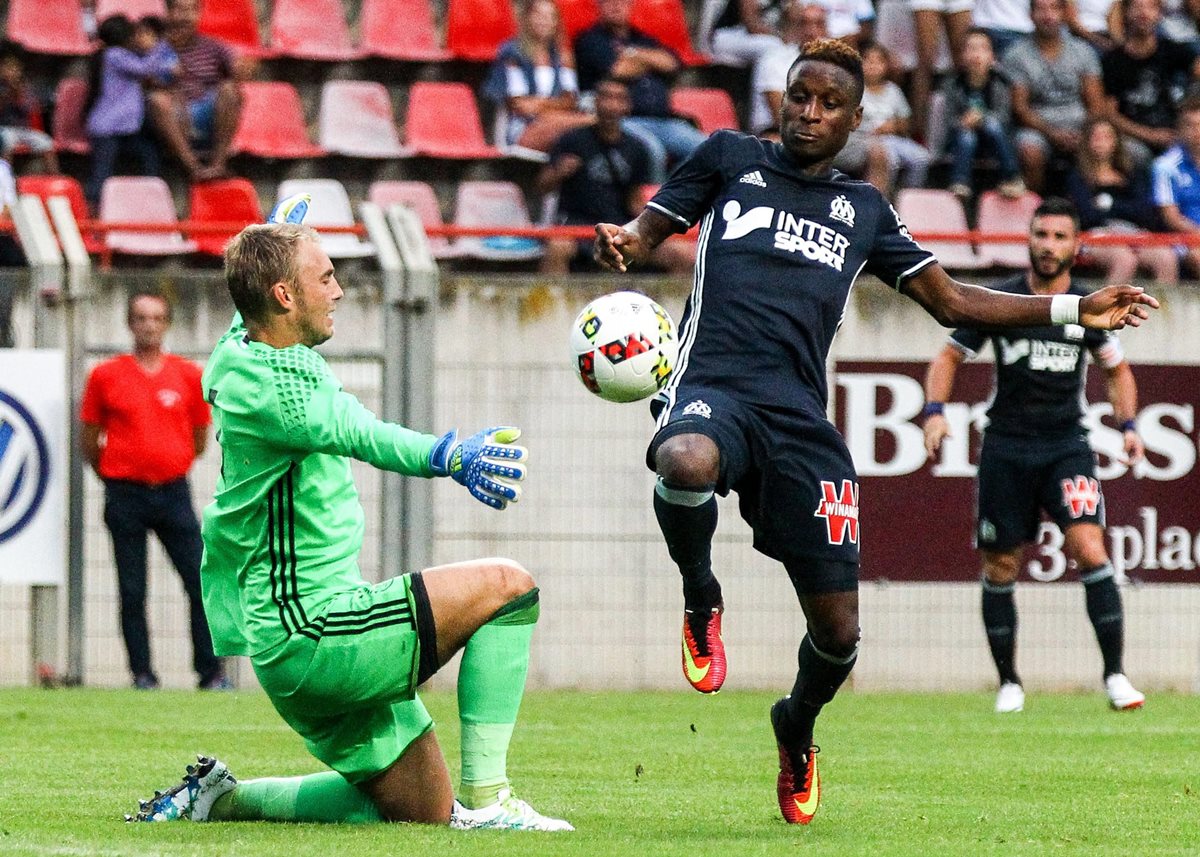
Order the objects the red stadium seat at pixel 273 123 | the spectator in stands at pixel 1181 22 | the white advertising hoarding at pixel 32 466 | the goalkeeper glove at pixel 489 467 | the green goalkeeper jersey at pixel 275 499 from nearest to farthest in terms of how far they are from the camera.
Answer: the goalkeeper glove at pixel 489 467
the green goalkeeper jersey at pixel 275 499
the white advertising hoarding at pixel 32 466
the red stadium seat at pixel 273 123
the spectator in stands at pixel 1181 22

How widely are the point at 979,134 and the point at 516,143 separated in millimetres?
3320

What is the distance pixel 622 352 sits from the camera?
20.2 feet

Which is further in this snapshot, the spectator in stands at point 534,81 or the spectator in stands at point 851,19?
the spectator in stands at point 851,19

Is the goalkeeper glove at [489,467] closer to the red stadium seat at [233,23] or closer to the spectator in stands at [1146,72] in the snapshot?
the red stadium seat at [233,23]

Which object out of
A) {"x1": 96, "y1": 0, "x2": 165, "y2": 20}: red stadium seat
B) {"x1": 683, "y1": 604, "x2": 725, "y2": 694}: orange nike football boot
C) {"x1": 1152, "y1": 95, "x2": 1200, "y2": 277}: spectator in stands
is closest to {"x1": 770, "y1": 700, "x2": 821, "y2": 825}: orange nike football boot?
{"x1": 683, "y1": 604, "x2": 725, "y2": 694}: orange nike football boot

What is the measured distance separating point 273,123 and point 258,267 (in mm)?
9479

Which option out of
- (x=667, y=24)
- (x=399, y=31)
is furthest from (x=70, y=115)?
(x=667, y=24)

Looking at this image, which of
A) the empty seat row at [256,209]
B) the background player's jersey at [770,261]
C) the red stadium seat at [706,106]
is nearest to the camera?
the background player's jersey at [770,261]

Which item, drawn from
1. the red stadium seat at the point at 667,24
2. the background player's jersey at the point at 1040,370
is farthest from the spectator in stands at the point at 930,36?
the background player's jersey at the point at 1040,370

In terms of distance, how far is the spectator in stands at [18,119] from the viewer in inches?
530

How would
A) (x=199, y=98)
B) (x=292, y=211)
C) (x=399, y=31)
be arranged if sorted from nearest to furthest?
(x=292, y=211) < (x=199, y=98) < (x=399, y=31)

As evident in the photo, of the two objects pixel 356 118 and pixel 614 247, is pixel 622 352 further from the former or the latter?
pixel 356 118

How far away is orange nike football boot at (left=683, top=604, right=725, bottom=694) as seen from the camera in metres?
5.80

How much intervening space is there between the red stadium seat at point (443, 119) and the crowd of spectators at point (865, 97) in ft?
0.64
